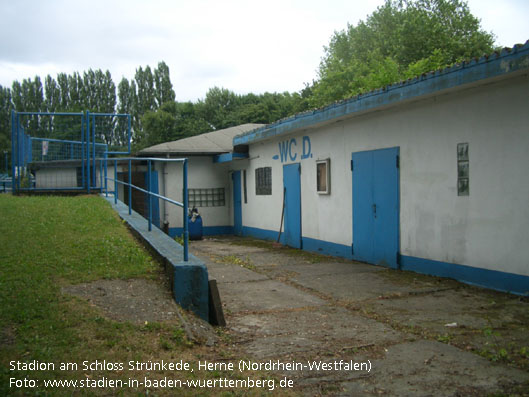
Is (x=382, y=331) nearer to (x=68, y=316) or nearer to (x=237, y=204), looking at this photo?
(x=68, y=316)

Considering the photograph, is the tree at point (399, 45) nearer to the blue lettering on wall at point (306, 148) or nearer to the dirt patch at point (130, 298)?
the blue lettering on wall at point (306, 148)

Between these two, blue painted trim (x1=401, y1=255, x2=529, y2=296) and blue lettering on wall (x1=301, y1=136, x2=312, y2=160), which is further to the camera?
blue lettering on wall (x1=301, y1=136, x2=312, y2=160)

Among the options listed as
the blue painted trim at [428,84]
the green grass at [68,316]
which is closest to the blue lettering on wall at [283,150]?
the blue painted trim at [428,84]

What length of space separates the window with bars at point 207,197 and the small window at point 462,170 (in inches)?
456

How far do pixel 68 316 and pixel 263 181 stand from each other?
1055 centimetres

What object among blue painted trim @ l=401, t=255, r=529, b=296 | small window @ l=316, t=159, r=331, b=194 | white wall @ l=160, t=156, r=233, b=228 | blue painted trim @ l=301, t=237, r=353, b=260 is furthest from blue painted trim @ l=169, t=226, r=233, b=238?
blue painted trim @ l=401, t=255, r=529, b=296

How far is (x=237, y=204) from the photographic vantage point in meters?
17.1

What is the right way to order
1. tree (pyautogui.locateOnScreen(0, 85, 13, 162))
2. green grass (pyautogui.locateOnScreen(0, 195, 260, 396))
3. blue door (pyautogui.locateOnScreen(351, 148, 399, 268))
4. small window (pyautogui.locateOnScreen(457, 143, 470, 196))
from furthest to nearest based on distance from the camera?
1. tree (pyautogui.locateOnScreen(0, 85, 13, 162))
2. blue door (pyautogui.locateOnScreen(351, 148, 399, 268))
3. small window (pyautogui.locateOnScreen(457, 143, 470, 196))
4. green grass (pyautogui.locateOnScreen(0, 195, 260, 396))

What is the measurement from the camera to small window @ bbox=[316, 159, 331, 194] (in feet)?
34.6

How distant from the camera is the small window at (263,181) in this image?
549 inches

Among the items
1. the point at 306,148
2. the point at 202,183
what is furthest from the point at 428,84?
the point at 202,183

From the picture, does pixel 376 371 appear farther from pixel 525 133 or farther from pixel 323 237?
pixel 323 237

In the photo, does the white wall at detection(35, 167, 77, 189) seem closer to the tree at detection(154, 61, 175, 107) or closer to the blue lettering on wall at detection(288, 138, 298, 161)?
the blue lettering on wall at detection(288, 138, 298, 161)

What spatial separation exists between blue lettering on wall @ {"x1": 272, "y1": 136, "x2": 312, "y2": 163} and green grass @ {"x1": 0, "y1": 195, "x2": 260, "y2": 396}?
5242 mm
